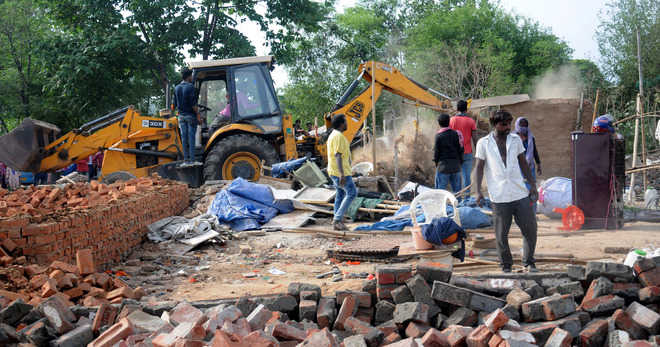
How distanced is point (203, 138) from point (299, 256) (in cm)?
525

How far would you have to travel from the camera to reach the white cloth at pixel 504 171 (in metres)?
4.89

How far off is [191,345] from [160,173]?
27.2ft

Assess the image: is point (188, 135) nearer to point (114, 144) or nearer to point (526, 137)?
point (114, 144)

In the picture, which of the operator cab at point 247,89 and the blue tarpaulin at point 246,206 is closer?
the blue tarpaulin at point 246,206

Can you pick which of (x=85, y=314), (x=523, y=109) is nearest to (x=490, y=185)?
(x=85, y=314)

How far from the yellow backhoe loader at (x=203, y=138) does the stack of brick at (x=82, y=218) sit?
1.75 metres

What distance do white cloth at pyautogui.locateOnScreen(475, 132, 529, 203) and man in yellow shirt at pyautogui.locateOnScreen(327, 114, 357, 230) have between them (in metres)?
2.80

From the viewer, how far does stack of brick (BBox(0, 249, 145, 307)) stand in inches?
172

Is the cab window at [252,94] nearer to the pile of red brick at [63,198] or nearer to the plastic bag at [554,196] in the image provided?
the pile of red brick at [63,198]

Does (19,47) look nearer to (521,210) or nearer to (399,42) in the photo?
(399,42)

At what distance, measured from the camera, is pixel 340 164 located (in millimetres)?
7535

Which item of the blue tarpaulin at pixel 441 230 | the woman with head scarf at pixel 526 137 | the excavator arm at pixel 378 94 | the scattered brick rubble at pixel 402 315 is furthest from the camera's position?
the excavator arm at pixel 378 94

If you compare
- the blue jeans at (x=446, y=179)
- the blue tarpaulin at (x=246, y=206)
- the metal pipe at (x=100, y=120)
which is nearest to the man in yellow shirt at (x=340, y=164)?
the blue jeans at (x=446, y=179)

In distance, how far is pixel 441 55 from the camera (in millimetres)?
27844
